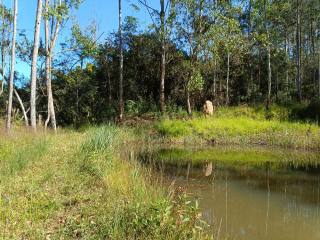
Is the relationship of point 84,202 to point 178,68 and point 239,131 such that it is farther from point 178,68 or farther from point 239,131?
point 178,68

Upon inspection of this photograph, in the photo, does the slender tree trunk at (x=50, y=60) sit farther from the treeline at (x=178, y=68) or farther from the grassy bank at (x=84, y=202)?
the grassy bank at (x=84, y=202)

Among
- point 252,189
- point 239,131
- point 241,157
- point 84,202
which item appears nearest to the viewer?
point 84,202

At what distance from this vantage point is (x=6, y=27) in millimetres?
27500

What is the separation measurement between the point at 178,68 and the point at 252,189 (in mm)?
18702

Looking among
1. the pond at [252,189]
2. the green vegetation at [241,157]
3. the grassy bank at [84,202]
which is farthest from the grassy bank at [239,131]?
the grassy bank at [84,202]

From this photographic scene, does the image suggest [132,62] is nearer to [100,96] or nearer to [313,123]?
[100,96]

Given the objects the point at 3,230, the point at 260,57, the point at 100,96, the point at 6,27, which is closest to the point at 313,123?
the point at 260,57

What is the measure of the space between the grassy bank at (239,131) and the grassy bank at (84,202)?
11998 mm

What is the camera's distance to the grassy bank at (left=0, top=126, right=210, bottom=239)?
5.32 m

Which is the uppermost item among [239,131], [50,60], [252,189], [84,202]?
[50,60]

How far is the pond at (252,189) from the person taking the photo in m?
7.52

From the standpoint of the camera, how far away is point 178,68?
28.9 m

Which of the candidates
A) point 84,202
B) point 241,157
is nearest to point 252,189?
point 84,202

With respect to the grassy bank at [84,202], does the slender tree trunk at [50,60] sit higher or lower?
higher
